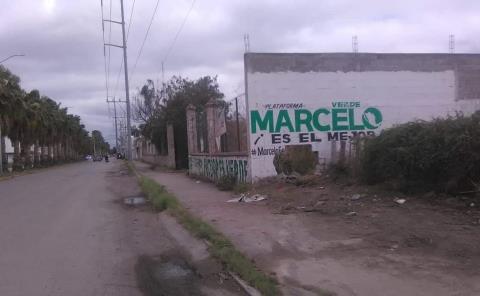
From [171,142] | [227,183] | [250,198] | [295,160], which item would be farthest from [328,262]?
[171,142]

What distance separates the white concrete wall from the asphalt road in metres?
5.31

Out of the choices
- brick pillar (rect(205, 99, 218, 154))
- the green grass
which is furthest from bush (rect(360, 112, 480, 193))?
brick pillar (rect(205, 99, 218, 154))

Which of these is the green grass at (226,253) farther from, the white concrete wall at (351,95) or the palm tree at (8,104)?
the palm tree at (8,104)

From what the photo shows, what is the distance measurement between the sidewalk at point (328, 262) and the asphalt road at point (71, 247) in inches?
69.6

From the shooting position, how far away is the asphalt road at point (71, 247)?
25.0ft

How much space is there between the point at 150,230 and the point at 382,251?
5.64 metres

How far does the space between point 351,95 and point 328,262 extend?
12.8 m

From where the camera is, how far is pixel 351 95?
20.3 metres

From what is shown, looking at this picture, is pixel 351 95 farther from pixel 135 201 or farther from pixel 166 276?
pixel 166 276

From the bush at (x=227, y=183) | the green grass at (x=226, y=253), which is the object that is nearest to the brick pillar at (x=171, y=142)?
the bush at (x=227, y=183)

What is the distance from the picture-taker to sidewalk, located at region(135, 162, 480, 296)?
22.4 ft

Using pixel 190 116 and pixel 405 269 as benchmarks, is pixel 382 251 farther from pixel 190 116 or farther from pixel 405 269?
pixel 190 116

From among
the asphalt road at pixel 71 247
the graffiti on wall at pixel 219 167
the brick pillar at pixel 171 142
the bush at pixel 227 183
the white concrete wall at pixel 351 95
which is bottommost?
the asphalt road at pixel 71 247

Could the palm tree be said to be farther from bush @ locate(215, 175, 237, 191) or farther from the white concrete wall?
the white concrete wall
